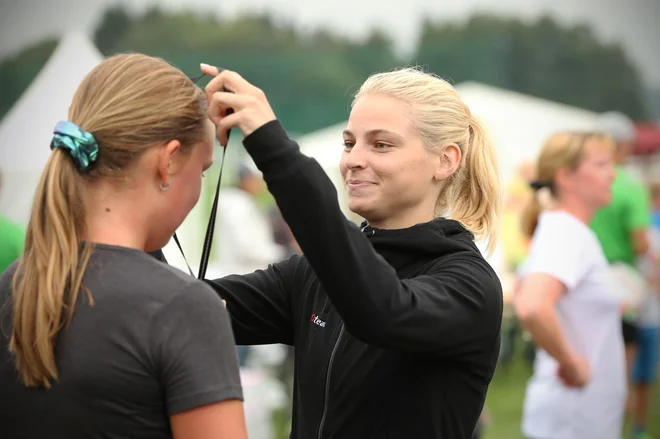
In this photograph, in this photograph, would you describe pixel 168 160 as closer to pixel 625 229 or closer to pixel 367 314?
pixel 367 314

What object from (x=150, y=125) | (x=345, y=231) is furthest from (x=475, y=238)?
(x=150, y=125)

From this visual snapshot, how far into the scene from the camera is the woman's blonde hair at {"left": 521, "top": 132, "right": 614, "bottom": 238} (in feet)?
12.3

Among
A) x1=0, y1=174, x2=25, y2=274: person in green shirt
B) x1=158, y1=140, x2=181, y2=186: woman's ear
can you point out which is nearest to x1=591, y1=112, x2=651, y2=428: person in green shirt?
x1=0, y1=174, x2=25, y2=274: person in green shirt

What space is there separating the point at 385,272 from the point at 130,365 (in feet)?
1.44

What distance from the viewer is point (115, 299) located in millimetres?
1315

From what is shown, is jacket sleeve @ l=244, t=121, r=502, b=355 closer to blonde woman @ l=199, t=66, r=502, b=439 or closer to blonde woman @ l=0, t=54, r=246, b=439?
blonde woman @ l=199, t=66, r=502, b=439

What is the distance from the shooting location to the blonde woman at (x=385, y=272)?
1437mm

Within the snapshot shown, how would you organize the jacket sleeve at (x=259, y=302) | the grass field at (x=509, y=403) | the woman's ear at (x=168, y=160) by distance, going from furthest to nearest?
the grass field at (x=509, y=403)
the jacket sleeve at (x=259, y=302)
the woman's ear at (x=168, y=160)

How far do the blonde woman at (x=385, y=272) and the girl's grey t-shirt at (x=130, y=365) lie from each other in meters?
0.23

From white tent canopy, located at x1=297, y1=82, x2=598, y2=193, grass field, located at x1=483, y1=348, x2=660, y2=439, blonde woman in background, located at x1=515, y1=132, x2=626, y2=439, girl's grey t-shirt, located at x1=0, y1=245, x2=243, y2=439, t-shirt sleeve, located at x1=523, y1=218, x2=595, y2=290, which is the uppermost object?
girl's grey t-shirt, located at x1=0, y1=245, x2=243, y2=439

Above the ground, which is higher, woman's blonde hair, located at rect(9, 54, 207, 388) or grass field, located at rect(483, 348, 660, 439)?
woman's blonde hair, located at rect(9, 54, 207, 388)

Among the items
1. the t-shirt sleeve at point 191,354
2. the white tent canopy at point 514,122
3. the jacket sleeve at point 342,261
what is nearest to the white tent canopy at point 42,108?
the jacket sleeve at point 342,261

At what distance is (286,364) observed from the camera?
689 centimetres

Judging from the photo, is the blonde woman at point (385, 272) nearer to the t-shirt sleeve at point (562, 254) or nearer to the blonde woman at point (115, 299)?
the blonde woman at point (115, 299)
